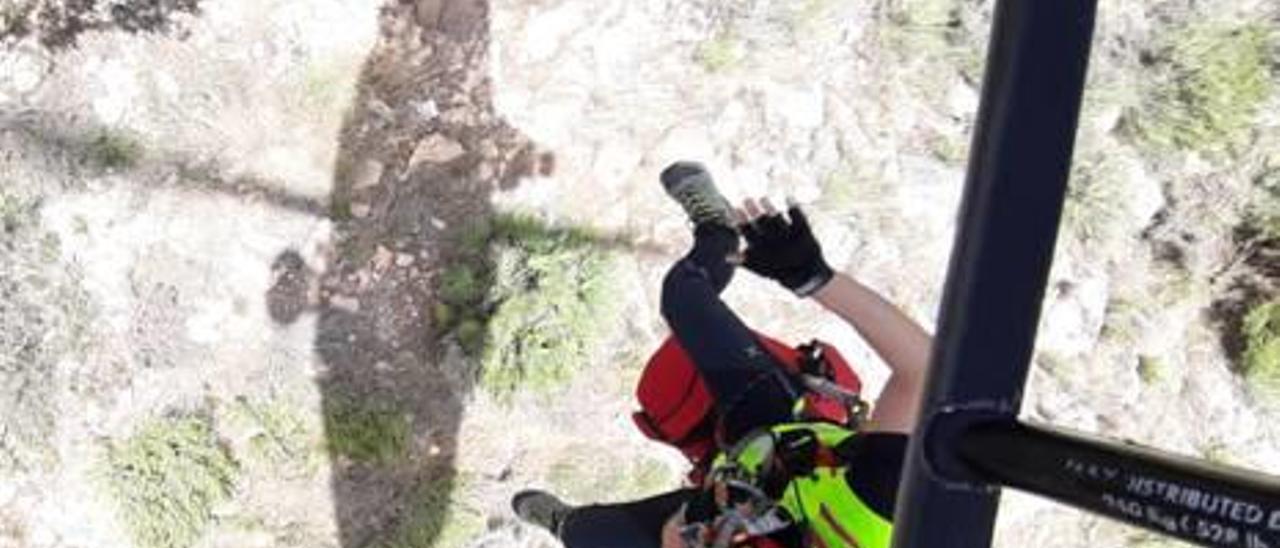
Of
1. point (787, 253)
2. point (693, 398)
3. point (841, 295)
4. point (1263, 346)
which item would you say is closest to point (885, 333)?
point (841, 295)

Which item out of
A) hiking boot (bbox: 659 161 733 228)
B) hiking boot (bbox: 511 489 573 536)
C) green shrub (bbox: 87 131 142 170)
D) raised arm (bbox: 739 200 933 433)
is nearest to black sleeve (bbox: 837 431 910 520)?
raised arm (bbox: 739 200 933 433)

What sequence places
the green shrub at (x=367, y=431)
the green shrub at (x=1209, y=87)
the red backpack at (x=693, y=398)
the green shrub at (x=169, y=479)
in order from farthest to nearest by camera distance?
1. the green shrub at (x=1209, y=87)
2. the green shrub at (x=367, y=431)
3. the green shrub at (x=169, y=479)
4. the red backpack at (x=693, y=398)

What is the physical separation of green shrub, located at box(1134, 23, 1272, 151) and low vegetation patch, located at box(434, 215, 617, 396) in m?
1.57

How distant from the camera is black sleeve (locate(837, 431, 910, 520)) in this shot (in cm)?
229

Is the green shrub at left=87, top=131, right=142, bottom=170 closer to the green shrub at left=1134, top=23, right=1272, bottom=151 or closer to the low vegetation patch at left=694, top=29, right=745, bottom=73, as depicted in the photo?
the low vegetation patch at left=694, top=29, right=745, bottom=73

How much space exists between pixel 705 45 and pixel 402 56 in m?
0.76

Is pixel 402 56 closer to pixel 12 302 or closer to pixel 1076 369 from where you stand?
pixel 12 302

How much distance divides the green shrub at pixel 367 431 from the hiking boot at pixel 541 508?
0.33m

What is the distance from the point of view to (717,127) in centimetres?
368

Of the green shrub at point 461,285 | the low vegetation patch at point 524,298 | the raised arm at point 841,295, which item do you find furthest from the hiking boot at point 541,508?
the raised arm at point 841,295

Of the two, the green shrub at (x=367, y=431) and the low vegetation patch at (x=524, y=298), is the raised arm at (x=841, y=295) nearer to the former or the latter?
the low vegetation patch at (x=524, y=298)

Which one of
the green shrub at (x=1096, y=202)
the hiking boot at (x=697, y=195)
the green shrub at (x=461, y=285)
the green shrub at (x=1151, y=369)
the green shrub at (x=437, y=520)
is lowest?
the green shrub at (x=437, y=520)

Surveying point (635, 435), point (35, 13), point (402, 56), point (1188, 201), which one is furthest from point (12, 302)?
point (1188, 201)

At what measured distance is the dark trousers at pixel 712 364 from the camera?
2732mm
